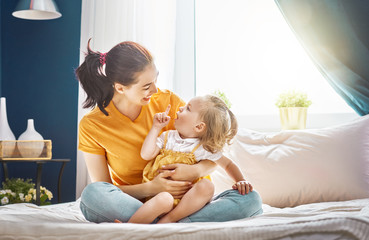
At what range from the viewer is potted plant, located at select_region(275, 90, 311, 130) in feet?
9.12

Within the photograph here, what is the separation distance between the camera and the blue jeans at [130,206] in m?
1.48

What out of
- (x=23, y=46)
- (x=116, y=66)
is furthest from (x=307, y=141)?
(x=23, y=46)

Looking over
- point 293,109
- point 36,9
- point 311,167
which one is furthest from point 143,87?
point 36,9

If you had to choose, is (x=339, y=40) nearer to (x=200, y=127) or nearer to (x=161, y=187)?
(x=200, y=127)

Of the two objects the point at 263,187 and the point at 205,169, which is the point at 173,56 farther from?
the point at 205,169

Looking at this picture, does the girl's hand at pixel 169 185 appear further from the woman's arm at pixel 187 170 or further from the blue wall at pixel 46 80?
the blue wall at pixel 46 80

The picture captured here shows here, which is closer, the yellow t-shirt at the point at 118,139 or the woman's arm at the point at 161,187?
the woman's arm at the point at 161,187

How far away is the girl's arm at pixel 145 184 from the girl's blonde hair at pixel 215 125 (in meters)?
0.20

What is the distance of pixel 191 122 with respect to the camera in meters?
→ 1.73

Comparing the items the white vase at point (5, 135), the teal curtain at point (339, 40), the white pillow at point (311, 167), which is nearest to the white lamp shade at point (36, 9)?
the white vase at point (5, 135)

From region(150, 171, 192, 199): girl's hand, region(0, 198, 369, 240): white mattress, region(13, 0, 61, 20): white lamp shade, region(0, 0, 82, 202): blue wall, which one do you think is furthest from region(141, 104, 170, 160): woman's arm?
region(0, 0, 82, 202): blue wall

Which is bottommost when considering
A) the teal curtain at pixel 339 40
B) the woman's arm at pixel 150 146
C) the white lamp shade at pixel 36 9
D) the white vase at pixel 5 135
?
the white vase at pixel 5 135

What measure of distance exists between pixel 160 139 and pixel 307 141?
0.92 metres

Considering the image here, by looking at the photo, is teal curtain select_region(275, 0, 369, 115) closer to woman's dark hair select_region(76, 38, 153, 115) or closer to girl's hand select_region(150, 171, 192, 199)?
woman's dark hair select_region(76, 38, 153, 115)
